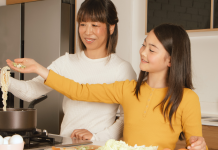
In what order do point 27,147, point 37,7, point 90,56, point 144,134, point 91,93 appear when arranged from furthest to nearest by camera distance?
point 37,7, point 90,56, point 91,93, point 144,134, point 27,147

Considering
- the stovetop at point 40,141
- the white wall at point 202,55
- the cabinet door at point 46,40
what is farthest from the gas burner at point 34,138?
the white wall at point 202,55

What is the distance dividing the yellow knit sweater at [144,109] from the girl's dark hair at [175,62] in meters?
0.03

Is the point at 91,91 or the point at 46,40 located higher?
the point at 46,40

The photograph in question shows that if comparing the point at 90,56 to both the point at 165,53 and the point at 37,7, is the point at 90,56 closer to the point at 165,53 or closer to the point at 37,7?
the point at 165,53

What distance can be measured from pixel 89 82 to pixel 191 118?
1.99 ft

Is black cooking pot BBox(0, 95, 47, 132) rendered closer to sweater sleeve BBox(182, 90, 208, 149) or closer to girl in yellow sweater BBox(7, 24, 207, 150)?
girl in yellow sweater BBox(7, 24, 207, 150)

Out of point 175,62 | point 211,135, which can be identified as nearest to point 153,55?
point 175,62

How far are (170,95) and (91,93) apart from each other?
382mm

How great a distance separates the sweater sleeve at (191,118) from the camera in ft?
3.50

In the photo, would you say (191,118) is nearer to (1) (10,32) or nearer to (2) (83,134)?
(2) (83,134)

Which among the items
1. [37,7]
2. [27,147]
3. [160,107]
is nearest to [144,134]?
[160,107]

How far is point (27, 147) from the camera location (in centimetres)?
97

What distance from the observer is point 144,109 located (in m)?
1.19

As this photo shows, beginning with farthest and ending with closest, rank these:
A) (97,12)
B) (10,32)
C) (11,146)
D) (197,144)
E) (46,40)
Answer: (10,32), (46,40), (97,12), (197,144), (11,146)
